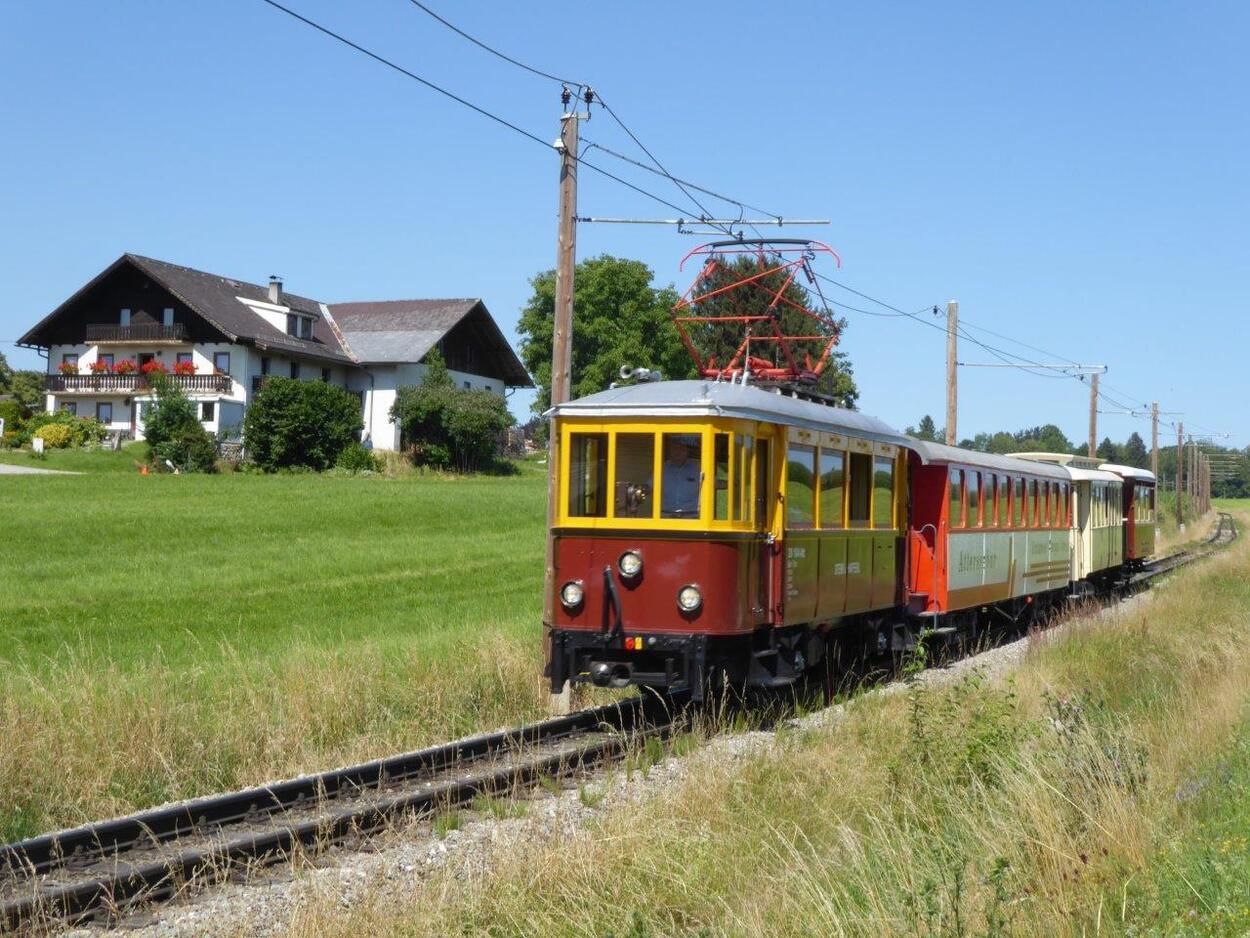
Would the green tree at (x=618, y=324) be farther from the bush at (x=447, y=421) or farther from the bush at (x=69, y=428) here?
the bush at (x=69, y=428)

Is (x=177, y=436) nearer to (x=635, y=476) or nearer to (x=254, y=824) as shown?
(x=635, y=476)

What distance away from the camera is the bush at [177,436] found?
5144 cm

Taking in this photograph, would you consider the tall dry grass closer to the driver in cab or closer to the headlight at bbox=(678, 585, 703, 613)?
the headlight at bbox=(678, 585, 703, 613)

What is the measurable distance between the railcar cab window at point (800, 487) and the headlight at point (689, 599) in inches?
51.1

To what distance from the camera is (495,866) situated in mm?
7293

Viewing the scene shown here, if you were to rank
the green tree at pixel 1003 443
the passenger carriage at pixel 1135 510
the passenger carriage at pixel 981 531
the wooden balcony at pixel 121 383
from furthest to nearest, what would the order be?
the green tree at pixel 1003 443 < the wooden balcony at pixel 121 383 < the passenger carriage at pixel 1135 510 < the passenger carriage at pixel 981 531

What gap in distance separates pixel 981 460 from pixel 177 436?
3740cm

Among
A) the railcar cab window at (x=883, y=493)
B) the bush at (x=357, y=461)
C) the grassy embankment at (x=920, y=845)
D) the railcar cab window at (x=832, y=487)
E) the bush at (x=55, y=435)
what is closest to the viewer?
the grassy embankment at (x=920, y=845)

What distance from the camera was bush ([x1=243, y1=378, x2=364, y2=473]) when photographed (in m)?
53.8

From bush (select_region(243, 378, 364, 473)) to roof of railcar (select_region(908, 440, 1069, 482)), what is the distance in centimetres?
3364

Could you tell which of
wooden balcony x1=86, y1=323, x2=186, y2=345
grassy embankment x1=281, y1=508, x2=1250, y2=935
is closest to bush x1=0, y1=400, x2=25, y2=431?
wooden balcony x1=86, y1=323, x2=186, y2=345

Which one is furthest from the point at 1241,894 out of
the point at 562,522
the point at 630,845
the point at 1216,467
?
the point at 1216,467

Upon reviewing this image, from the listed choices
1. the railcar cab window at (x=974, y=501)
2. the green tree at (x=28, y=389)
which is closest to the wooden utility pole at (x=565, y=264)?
the railcar cab window at (x=974, y=501)

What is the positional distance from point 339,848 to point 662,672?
470 centimetres
